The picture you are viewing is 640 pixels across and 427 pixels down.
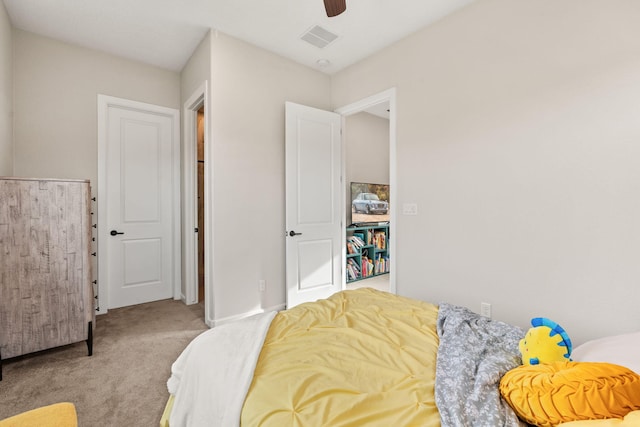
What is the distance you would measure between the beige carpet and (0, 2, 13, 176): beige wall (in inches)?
59.3

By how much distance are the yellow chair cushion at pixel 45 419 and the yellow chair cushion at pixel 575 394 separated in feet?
4.45

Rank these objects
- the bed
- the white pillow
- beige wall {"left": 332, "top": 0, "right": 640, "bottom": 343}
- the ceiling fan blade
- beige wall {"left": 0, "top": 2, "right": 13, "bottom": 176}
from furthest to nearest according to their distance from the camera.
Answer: beige wall {"left": 0, "top": 2, "right": 13, "bottom": 176} < beige wall {"left": 332, "top": 0, "right": 640, "bottom": 343} < the ceiling fan blade < the white pillow < the bed

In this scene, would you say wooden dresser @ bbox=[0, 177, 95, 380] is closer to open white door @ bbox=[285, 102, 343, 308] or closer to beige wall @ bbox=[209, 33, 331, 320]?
beige wall @ bbox=[209, 33, 331, 320]

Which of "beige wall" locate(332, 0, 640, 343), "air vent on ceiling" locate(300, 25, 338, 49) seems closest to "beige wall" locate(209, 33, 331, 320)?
"air vent on ceiling" locate(300, 25, 338, 49)

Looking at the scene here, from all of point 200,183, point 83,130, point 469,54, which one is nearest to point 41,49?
point 83,130

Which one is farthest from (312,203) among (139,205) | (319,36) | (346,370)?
(346,370)

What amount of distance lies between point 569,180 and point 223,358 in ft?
7.30

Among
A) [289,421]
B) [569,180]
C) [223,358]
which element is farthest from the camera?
[569,180]

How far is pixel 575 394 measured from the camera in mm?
794

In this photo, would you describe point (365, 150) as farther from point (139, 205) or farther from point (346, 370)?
point (346, 370)

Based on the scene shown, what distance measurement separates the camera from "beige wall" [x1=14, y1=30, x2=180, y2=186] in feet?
9.13

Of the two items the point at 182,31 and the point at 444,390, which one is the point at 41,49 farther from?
the point at 444,390

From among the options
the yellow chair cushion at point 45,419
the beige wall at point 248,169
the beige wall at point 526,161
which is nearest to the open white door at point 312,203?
the beige wall at point 248,169

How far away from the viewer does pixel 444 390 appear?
3.11 ft
